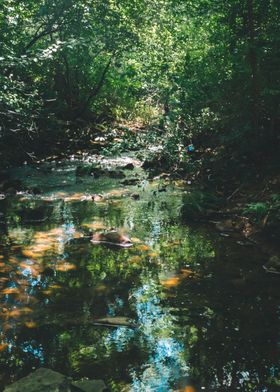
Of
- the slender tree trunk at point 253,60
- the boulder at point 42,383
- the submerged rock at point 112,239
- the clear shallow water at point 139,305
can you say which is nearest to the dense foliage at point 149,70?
the slender tree trunk at point 253,60

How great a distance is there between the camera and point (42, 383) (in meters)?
2.99

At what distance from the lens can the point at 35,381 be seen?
3.04m

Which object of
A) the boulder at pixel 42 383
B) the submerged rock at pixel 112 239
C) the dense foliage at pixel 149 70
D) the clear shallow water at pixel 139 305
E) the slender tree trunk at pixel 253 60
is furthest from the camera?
the dense foliage at pixel 149 70

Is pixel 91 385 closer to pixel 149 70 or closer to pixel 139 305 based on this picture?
pixel 139 305

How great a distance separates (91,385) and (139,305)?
4.77ft

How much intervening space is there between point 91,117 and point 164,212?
32.2ft

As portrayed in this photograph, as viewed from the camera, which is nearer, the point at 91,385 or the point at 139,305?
the point at 91,385

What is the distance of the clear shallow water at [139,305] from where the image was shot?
3375 millimetres

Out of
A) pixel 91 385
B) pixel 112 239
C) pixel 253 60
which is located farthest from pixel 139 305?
pixel 253 60

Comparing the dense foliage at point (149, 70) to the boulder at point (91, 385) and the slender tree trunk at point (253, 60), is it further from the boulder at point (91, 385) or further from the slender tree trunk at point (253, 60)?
the boulder at point (91, 385)

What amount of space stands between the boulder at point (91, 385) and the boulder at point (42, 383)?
0.06 meters

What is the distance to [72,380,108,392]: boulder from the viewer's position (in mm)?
2977

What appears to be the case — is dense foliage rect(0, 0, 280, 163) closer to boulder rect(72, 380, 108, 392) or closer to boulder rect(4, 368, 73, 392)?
boulder rect(4, 368, 73, 392)

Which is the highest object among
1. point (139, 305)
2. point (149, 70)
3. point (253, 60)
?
point (149, 70)
